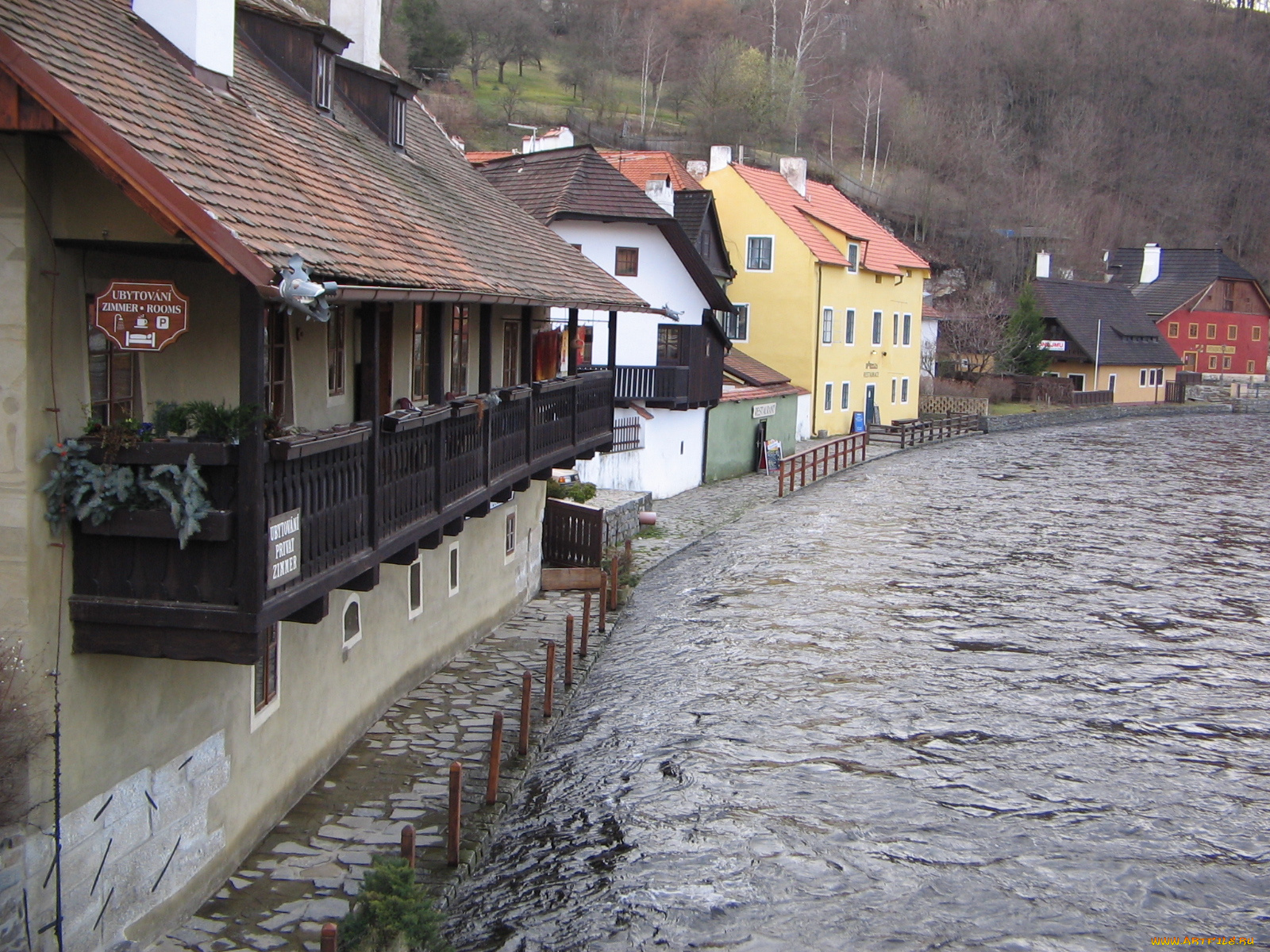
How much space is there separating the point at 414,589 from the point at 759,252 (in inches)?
1321

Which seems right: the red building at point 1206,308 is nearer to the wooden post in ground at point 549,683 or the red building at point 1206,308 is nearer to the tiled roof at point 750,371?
the tiled roof at point 750,371

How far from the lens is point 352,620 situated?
13.2 m

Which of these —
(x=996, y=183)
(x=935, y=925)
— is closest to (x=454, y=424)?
(x=935, y=925)

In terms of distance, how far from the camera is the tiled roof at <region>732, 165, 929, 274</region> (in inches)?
1838

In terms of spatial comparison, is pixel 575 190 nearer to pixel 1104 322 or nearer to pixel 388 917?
pixel 388 917

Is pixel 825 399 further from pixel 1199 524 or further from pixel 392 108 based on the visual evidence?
pixel 392 108

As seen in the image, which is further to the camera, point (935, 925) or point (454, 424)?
point (454, 424)

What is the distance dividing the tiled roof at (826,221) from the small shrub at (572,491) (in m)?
23.3

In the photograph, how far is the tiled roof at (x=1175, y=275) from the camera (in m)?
84.1

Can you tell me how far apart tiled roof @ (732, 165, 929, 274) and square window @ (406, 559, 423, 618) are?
33051 mm

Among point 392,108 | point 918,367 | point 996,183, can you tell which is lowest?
point 918,367

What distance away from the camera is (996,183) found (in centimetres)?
9088

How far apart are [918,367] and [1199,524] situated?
2701cm

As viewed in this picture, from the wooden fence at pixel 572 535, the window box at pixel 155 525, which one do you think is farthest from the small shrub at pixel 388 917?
the wooden fence at pixel 572 535
